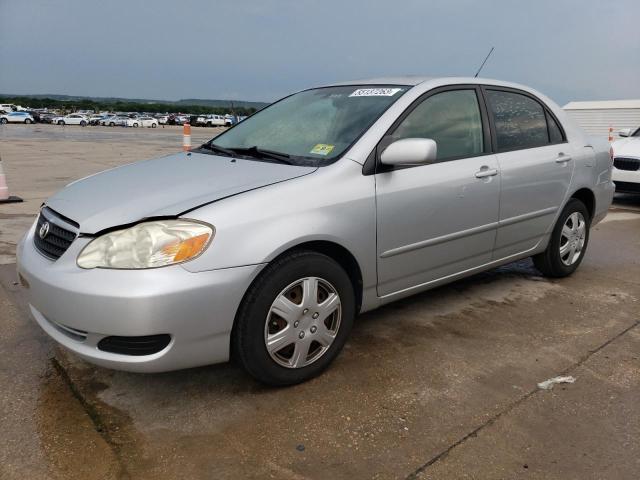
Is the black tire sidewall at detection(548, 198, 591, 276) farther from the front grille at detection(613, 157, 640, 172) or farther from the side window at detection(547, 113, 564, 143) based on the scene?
the front grille at detection(613, 157, 640, 172)

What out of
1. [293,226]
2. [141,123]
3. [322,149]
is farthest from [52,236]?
[141,123]

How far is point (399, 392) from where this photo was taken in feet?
8.70

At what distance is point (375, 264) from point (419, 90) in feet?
3.57

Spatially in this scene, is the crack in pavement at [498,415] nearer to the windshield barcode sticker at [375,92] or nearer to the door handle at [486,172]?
the door handle at [486,172]

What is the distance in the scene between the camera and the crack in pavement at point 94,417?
2.09 meters

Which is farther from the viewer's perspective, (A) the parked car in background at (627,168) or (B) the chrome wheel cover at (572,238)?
(A) the parked car in background at (627,168)

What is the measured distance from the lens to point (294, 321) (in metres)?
2.58

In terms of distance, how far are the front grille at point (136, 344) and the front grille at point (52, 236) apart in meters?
0.49

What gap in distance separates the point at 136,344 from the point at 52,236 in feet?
2.43

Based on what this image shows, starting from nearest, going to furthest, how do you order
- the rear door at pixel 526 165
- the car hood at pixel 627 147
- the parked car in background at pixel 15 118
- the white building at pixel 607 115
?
1. the rear door at pixel 526 165
2. the car hood at pixel 627 147
3. the white building at pixel 607 115
4. the parked car in background at pixel 15 118

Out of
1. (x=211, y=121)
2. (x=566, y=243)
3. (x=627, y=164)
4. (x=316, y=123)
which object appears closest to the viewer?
(x=316, y=123)

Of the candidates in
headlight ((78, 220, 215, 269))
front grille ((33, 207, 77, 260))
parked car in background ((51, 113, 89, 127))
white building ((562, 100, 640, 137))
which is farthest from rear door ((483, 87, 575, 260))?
parked car in background ((51, 113, 89, 127))

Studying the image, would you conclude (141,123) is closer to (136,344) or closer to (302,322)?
(302,322)

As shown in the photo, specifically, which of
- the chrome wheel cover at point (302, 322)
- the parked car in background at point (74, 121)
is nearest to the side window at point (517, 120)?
the chrome wheel cover at point (302, 322)
